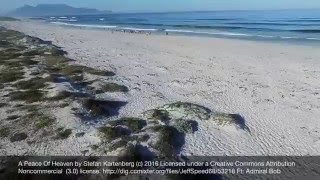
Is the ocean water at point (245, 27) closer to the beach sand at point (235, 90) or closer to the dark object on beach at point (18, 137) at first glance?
the beach sand at point (235, 90)

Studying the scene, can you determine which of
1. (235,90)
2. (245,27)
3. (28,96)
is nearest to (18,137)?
(28,96)

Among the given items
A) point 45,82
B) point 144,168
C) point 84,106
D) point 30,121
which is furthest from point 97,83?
point 144,168

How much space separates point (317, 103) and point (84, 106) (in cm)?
1275

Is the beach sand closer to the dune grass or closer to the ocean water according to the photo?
the dune grass

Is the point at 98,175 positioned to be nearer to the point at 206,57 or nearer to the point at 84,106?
the point at 84,106

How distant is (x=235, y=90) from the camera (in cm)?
1950

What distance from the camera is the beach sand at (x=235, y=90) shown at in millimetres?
12820

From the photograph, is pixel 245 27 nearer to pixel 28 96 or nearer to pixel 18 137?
pixel 28 96

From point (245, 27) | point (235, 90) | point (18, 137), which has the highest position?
point (235, 90)

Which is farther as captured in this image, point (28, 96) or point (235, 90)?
point (235, 90)

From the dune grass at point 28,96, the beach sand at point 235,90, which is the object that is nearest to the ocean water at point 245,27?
the beach sand at point 235,90

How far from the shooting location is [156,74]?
23328 millimetres

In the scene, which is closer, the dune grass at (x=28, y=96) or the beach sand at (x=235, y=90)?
the beach sand at (x=235, y=90)

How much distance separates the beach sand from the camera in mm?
12820
